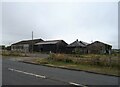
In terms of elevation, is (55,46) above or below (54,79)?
above

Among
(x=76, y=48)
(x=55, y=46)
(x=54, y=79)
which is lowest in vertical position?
(x=54, y=79)

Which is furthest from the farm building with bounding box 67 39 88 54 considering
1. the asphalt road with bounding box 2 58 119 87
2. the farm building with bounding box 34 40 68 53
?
the asphalt road with bounding box 2 58 119 87

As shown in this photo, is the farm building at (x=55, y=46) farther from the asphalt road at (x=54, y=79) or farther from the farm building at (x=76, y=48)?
the asphalt road at (x=54, y=79)

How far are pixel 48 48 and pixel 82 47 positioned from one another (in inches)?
446

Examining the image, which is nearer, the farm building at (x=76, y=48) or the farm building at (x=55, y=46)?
the farm building at (x=76, y=48)

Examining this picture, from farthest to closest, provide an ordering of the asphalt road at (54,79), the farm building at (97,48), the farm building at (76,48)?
the farm building at (97,48) → the farm building at (76,48) → the asphalt road at (54,79)

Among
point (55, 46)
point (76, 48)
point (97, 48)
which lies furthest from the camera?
point (97, 48)

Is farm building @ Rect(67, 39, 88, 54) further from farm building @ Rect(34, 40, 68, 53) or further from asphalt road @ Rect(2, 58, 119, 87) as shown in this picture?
asphalt road @ Rect(2, 58, 119, 87)

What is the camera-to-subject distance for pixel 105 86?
1011 centimetres

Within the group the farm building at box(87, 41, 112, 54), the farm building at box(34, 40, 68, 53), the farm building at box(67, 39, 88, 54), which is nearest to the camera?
→ the farm building at box(67, 39, 88, 54)

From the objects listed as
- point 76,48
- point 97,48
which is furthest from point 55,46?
point 97,48

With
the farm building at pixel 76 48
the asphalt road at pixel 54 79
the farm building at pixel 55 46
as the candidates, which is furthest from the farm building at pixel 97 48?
the asphalt road at pixel 54 79

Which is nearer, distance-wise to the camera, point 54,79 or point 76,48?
point 54,79

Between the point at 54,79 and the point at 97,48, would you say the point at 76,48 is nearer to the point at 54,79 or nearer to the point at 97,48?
the point at 97,48
